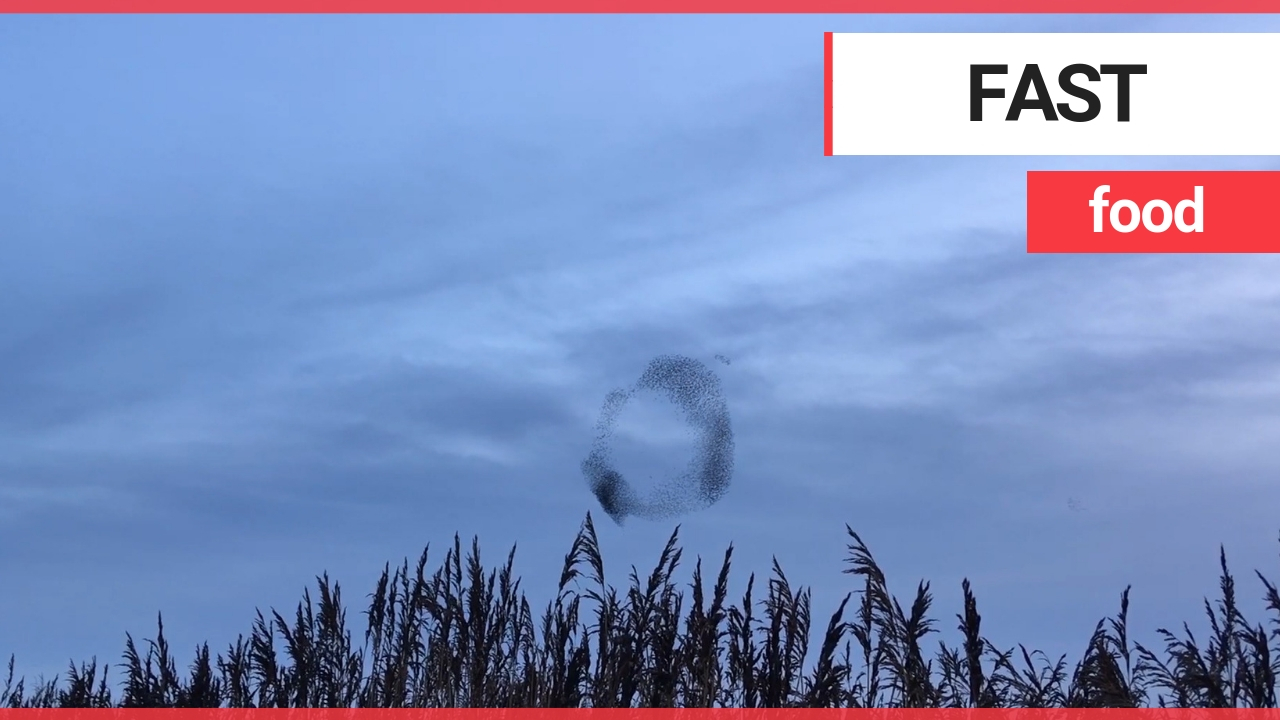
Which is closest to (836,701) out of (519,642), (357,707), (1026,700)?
(1026,700)

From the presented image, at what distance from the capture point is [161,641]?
9.39 metres

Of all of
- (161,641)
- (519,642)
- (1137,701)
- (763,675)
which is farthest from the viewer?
(161,641)

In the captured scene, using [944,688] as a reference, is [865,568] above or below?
above

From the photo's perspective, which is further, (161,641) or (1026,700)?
(161,641)

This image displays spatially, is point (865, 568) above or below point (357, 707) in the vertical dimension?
above

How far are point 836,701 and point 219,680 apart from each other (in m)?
4.95

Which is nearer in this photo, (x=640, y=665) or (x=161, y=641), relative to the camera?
(x=640, y=665)

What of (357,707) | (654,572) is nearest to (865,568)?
(654,572)

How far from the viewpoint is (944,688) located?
7742mm

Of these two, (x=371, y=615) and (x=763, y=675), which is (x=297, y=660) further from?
(x=763, y=675)

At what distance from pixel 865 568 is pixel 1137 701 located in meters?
1.66

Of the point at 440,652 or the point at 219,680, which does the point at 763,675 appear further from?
the point at 219,680

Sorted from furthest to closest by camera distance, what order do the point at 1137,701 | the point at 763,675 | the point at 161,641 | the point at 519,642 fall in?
the point at 161,641 → the point at 519,642 → the point at 763,675 → the point at 1137,701

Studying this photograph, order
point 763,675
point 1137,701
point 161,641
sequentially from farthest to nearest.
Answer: point 161,641, point 763,675, point 1137,701
